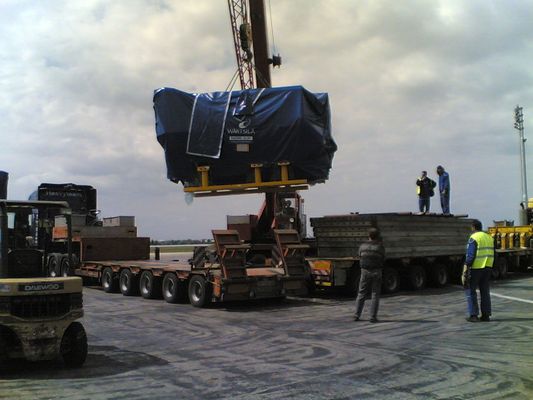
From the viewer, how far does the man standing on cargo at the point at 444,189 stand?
18062 mm

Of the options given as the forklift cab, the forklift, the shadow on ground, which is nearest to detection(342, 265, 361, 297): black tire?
the shadow on ground

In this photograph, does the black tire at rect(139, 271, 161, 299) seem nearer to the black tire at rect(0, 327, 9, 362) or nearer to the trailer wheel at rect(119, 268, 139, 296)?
the trailer wheel at rect(119, 268, 139, 296)

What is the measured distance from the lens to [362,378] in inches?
251

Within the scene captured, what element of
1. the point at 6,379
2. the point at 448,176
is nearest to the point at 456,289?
the point at 448,176

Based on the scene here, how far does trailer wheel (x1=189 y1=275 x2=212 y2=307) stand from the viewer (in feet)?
43.0

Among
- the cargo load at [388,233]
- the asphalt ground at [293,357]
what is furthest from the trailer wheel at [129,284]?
the cargo load at [388,233]

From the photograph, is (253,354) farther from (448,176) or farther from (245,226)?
(448,176)

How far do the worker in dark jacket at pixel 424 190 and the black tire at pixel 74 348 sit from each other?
13399 mm

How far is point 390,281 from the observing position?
16.0m

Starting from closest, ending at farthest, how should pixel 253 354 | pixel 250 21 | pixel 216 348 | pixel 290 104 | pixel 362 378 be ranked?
pixel 362 378, pixel 253 354, pixel 216 348, pixel 290 104, pixel 250 21

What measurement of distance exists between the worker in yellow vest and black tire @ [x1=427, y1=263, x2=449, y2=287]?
7.23 metres

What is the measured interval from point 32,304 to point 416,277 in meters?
12.7

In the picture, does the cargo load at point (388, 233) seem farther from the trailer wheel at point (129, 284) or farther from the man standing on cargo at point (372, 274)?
the trailer wheel at point (129, 284)

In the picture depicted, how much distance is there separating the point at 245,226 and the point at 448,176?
23.4 feet
